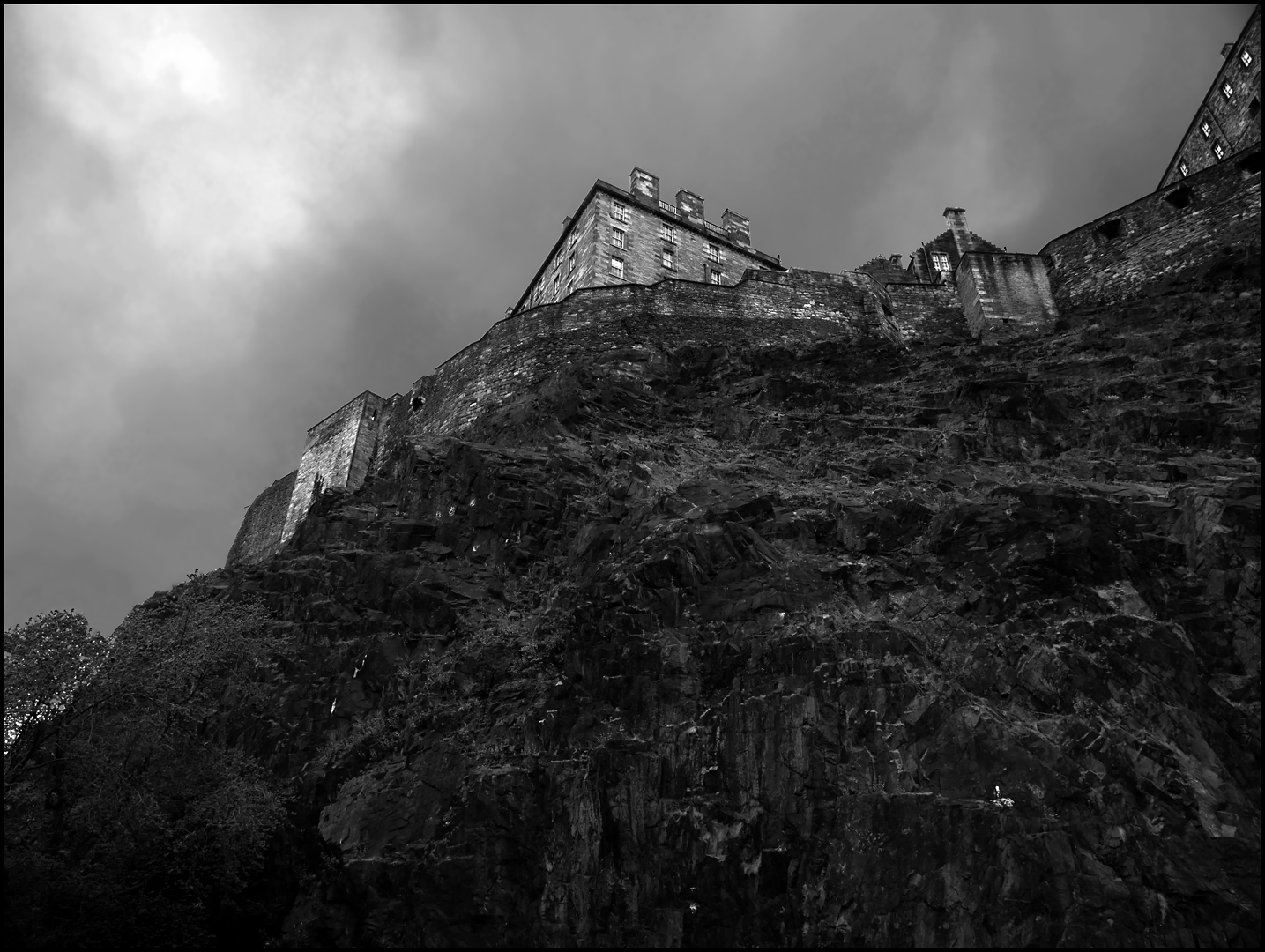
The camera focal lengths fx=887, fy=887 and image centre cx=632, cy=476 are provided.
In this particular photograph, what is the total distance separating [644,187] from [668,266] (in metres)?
5.87

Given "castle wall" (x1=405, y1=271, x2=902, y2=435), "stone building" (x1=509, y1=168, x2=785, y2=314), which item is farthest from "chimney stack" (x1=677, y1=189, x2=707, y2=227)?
"castle wall" (x1=405, y1=271, x2=902, y2=435)

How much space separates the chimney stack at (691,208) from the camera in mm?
44594

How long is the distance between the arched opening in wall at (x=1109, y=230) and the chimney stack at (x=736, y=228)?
61.8 ft

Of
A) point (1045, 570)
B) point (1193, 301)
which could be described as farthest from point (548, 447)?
point (1193, 301)

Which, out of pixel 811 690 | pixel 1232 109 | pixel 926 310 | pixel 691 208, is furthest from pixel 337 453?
pixel 1232 109

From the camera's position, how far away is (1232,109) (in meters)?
37.8

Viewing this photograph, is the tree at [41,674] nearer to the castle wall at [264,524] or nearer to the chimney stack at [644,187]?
the castle wall at [264,524]

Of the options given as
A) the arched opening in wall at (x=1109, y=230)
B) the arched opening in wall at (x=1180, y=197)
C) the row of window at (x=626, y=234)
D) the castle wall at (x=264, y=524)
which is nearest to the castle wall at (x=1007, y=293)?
the arched opening in wall at (x=1109, y=230)

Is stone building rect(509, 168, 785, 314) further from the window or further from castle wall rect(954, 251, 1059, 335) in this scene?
the window

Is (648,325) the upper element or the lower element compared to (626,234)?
lower

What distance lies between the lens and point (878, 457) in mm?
20969

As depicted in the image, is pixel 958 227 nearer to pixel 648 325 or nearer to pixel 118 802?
pixel 648 325

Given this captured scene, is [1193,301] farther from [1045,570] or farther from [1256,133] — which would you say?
[1256,133]

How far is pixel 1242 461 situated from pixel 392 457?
2166 centimetres
